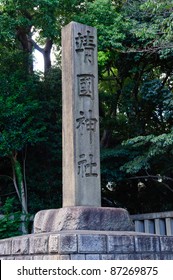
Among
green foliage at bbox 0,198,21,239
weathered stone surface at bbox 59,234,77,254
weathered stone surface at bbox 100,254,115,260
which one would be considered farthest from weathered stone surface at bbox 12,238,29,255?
green foliage at bbox 0,198,21,239

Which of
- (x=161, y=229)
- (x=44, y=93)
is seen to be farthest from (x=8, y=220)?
(x=44, y=93)

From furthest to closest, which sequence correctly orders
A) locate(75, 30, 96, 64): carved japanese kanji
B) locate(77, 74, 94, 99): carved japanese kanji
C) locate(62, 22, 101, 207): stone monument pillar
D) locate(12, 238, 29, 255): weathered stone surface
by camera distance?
locate(75, 30, 96, 64): carved japanese kanji, locate(77, 74, 94, 99): carved japanese kanji, locate(62, 22, 101, 207): stone monument pillar, locate(12, 238, 29, 255): weathered stone surface

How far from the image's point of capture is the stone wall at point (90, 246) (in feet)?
12.1

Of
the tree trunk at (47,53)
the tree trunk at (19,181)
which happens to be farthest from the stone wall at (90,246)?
the tree trunk at (47,53)

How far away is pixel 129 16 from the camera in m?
10.6

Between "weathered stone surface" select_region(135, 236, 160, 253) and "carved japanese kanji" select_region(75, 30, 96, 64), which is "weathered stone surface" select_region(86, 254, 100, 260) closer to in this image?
"weathered stone surface" select_region(135, 236, 160, 253)

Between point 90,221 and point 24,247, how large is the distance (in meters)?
0.76

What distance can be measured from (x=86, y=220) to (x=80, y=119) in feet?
4.32

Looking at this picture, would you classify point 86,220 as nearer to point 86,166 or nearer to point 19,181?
point 86,166

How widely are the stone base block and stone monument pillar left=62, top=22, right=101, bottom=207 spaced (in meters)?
0.32

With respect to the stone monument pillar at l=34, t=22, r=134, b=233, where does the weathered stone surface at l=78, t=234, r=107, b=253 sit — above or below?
below

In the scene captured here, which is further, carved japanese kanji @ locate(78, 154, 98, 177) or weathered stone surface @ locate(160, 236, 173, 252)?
carved japanese kanji @ locate(78, 154, 98, 177)

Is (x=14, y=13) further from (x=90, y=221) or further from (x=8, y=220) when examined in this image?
(x=90, y=221)

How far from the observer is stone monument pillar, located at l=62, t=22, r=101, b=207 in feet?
15.8
